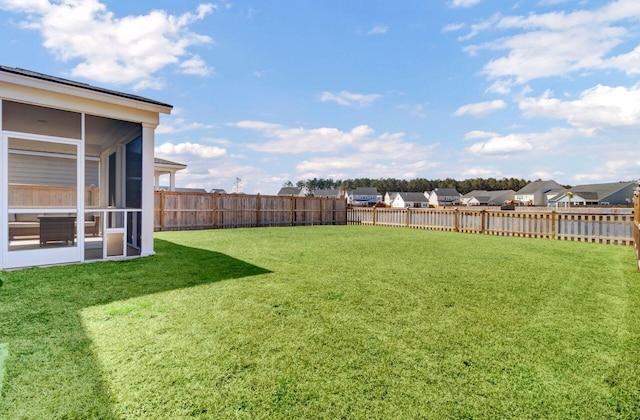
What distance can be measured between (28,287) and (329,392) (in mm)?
4751

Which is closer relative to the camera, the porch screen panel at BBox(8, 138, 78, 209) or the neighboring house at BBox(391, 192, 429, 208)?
the porch screen panel at BBox(8, 138, 78, 209)

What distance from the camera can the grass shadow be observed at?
6.24 feet

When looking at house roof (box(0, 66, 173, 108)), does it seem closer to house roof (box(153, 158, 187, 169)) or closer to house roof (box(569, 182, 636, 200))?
house roof (box(153, 158, 187, 169))

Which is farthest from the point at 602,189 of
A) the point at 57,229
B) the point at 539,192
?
the point at 57,229

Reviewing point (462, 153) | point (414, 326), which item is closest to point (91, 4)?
point (414, 326)

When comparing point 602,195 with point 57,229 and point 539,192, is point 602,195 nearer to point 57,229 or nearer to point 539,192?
point 539,192

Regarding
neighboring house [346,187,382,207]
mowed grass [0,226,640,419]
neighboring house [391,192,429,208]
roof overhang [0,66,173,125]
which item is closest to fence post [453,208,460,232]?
mowed grass [0,226,640,419]

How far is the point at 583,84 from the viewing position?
11.7 meters

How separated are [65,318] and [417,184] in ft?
311

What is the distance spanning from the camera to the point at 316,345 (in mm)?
2684

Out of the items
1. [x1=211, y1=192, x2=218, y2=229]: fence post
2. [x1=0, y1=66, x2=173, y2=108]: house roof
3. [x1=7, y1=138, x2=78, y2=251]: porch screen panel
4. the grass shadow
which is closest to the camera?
the grass shadow

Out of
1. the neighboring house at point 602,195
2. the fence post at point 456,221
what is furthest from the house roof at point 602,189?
the fence post at point 456,221

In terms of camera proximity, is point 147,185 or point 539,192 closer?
point 147,185

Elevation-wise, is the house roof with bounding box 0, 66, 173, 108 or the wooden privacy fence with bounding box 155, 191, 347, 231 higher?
the house roof with bounding box 0, 66, 173, 108
